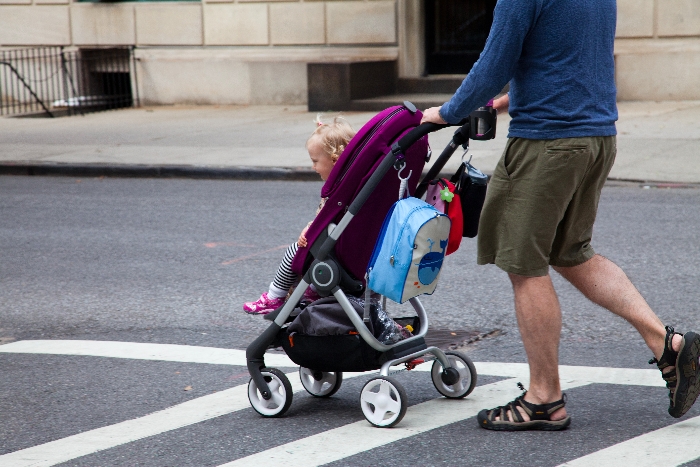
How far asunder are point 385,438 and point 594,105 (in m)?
1.53

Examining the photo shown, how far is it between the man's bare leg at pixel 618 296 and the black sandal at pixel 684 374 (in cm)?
4

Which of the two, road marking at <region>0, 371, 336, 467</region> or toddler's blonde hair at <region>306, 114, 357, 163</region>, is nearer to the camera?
road marking at <region>0, 371, 336, 467</region>

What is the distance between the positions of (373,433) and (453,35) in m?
16.1

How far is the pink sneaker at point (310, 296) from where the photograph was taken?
14.1 ft

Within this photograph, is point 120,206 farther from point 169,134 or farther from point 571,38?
point 571,38

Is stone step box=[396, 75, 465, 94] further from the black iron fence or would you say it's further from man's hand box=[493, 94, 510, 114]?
man's hand box=[493, 94, 510, 114]

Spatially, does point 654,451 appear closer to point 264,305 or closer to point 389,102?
point 264,305

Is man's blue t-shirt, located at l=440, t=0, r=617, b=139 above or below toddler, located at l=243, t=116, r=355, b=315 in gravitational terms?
above

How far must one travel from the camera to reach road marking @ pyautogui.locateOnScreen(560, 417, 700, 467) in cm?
350

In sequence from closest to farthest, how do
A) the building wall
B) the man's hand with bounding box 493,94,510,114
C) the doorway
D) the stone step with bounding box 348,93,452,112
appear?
the man's hand with bounding box 493,94,510,114
the building wall
the stone step with bounding box 348,93,452,112
the doorway

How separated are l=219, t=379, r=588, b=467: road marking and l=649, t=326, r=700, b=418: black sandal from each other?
1.99 ft

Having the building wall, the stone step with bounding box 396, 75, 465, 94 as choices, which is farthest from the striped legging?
the stone step with bounding box 396, 75, 465, 94

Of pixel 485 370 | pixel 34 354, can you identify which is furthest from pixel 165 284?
pixel 485 370

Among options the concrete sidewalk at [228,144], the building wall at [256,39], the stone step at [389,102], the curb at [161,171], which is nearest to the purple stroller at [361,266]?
the concrete sidewalk at [228,144]
